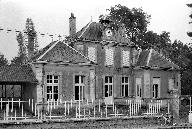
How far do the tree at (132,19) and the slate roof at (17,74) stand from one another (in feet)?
71.5

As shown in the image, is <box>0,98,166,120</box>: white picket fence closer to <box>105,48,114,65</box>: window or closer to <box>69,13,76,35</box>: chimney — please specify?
<box>105,48,114,65</box>: window

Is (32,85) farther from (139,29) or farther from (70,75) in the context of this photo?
(139,29)

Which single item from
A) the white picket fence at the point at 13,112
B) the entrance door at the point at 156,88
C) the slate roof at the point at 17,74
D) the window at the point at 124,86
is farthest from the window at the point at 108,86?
the white picket fence at the point at 13,112

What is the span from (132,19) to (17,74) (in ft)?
80.8

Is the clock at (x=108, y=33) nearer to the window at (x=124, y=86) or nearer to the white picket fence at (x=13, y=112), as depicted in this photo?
the window at (x=124, y=86)

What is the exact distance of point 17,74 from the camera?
86.5 feet

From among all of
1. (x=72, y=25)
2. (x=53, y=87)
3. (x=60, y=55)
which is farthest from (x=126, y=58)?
(x=53, y=87)

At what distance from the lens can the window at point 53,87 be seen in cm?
2700

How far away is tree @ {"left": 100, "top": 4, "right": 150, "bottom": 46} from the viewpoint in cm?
4575

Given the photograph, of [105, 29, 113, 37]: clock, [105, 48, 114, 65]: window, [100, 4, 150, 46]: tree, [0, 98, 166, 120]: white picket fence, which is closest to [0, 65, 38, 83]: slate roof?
[0, 98, 166, 120]: white picket fence

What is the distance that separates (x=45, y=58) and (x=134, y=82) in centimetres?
1143

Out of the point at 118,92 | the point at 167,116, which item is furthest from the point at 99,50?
the point at 167,116

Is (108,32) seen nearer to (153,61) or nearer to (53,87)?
(153,61)

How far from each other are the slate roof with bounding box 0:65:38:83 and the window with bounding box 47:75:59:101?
145 cm
